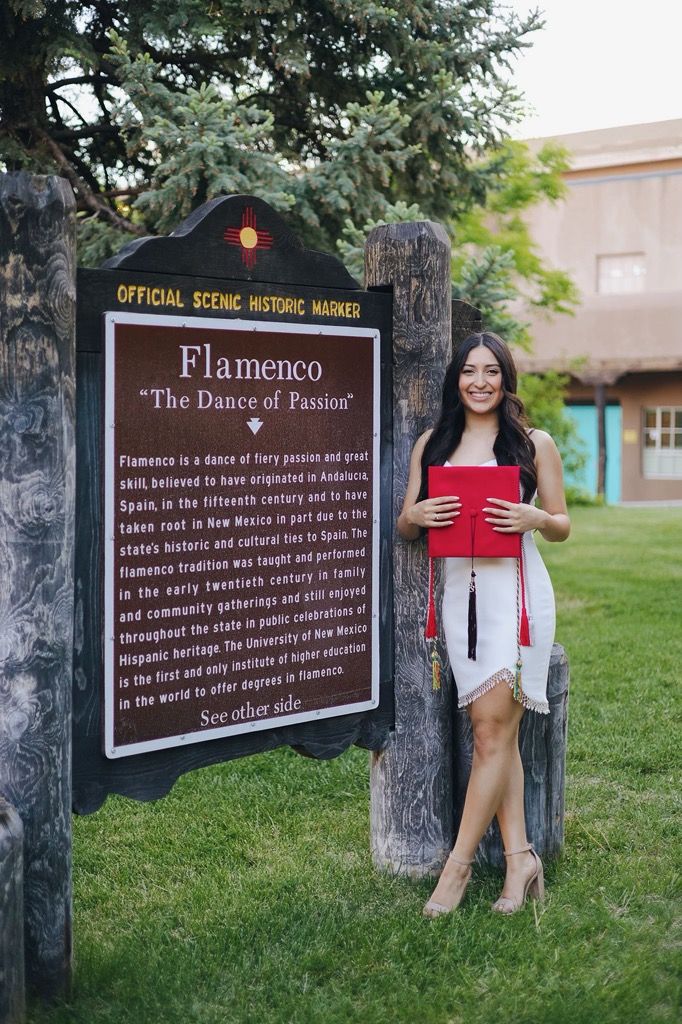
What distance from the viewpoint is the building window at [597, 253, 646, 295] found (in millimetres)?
24438

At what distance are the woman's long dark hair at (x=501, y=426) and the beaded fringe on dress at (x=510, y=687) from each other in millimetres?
594

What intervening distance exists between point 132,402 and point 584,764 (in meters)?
3.10

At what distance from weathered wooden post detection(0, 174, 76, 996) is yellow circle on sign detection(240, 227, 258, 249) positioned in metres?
0.57

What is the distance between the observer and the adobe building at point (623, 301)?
23266mm

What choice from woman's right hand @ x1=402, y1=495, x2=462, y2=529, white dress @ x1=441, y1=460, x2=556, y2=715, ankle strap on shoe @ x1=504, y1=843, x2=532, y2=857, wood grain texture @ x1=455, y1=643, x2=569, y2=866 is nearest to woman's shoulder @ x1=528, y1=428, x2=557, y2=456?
white dress @ x1=441, y1=460, x2=556, y2=715

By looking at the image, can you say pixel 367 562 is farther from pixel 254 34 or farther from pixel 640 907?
pixel 254 34

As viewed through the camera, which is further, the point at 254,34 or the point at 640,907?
the point at 254,34

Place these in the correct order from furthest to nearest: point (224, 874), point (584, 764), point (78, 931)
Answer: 1. point (584, 764)
2. point (224, 874)
3. point (78, 931)

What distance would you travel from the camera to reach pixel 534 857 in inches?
145

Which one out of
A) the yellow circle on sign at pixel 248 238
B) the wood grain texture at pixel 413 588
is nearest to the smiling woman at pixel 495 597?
the wood grain texture at pixel 413 588

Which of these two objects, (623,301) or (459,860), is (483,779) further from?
(623,301)

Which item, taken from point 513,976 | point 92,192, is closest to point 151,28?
point 92,192

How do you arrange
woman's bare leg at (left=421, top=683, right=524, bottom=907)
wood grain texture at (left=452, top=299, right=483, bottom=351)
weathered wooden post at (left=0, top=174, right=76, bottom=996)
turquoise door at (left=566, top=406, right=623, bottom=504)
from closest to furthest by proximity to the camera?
weathered wooden post at (left=0, top=174, right=76, bottom=996), woman's bare leg at (left=421, top=683, right=524, bottom=907), wood grain texture at (left=452, top=299, right=483, bottom=351), turquoise door at (left=566, top=406, right=623, bottom=504)

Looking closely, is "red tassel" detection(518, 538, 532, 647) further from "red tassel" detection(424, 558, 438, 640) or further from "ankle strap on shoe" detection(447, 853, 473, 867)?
"ankle strap on shoe" detection(447, 853, 473, 867)
